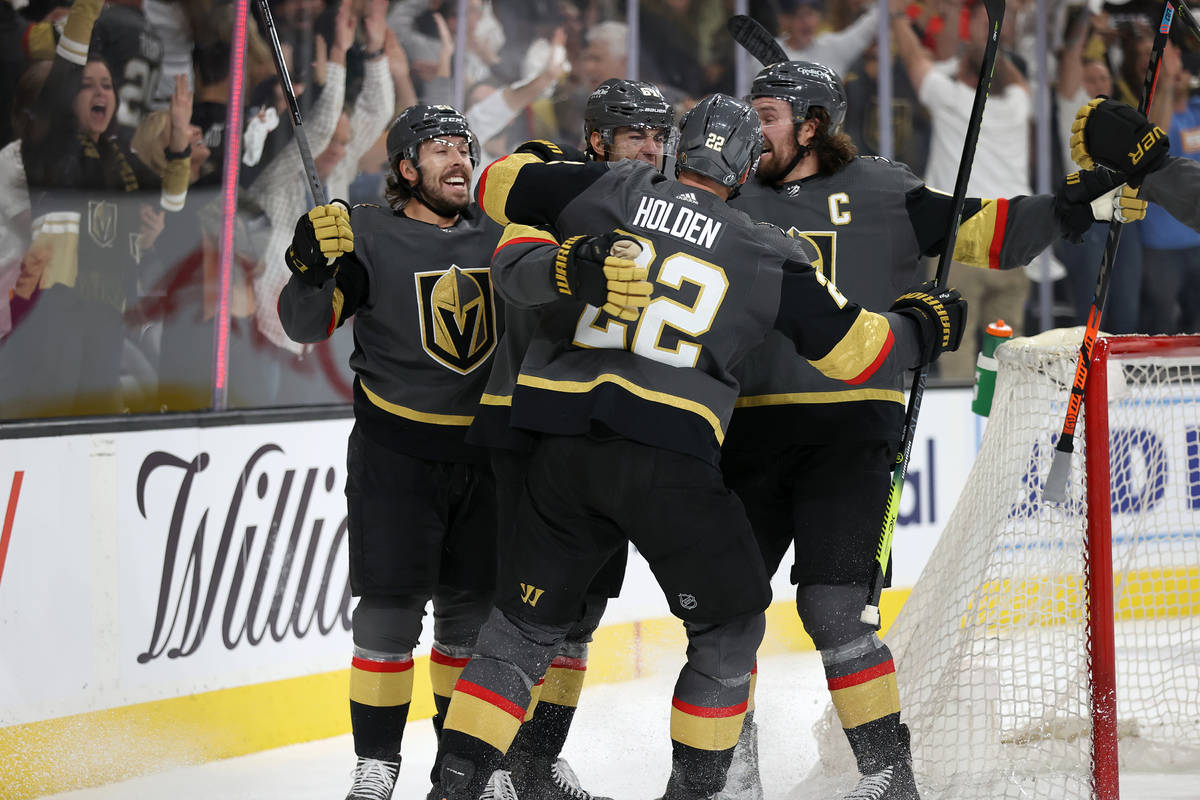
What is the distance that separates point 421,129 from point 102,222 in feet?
4.73

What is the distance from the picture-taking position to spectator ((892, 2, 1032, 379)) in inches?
210

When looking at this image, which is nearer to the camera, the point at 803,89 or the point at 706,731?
the point at 706,731

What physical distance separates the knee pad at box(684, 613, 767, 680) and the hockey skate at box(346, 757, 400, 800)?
26.9 inches

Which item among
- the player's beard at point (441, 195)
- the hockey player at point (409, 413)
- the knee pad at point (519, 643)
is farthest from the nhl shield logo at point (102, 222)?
the knee pad at point (519, 643)

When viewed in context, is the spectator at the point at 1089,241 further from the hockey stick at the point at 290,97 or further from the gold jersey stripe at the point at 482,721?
the gold jersey stripe at the point at 482,721

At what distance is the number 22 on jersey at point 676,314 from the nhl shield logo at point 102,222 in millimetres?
1989

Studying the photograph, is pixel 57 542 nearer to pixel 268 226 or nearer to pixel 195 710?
pixel 195 710

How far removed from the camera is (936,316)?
2324 mm

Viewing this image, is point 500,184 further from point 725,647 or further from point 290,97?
point 725,647

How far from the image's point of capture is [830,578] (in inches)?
97.0

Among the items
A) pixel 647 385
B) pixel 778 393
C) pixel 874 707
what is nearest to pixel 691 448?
pixel 647 385

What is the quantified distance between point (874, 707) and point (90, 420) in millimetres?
1886

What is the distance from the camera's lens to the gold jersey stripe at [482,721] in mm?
2121

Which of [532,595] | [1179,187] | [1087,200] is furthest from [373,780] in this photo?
[1179,187]
